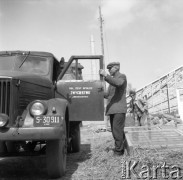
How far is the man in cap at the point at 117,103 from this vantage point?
560 cm

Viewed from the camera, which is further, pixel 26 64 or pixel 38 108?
pixel 26 64

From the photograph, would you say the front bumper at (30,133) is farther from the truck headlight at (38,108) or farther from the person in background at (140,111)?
the person in background at (140,111)

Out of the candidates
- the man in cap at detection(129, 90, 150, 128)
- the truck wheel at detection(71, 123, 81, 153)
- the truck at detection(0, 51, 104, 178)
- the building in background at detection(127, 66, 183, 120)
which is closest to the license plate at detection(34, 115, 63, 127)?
the truck at detection(0, 51, 104, 178)

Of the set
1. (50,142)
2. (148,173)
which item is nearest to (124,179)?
(148,173)

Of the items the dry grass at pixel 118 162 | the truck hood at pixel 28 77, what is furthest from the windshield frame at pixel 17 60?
the dry grass at pixel 118 162

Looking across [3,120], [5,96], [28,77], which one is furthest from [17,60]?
[3,120]

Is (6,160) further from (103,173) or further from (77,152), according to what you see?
(103,173)

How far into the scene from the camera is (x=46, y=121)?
4277 millimetres

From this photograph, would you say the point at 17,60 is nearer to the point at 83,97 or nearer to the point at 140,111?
the point at 83,97

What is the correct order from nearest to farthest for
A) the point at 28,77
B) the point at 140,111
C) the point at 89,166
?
the point at 28,77 → the point at 89,166 → the point at 140,111

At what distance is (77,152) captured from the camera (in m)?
7.39

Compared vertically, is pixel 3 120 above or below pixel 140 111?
below

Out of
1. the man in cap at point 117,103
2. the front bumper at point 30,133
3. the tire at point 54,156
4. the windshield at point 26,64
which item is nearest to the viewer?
the front bumper at point 30,133

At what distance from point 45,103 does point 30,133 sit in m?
0.53
